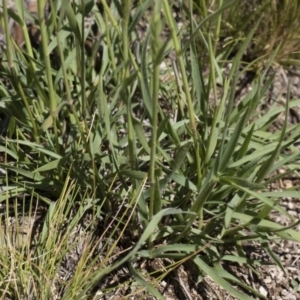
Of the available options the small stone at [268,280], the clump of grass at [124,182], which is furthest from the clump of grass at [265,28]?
the small stone at [268,280]

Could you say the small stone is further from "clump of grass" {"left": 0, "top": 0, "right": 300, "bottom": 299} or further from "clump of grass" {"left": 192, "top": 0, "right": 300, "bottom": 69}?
"clump of grass" {"left": 192, "top": 0, "right": 300, "bottom": 69}

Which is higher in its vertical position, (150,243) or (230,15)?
(230,15)

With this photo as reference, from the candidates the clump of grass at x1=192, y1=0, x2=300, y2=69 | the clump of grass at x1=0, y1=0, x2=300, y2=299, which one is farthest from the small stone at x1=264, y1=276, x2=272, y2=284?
the clump of grass at x1=192, y1=0, x2=300, y2=69

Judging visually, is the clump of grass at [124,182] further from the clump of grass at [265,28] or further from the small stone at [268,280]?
the clump of grass at [265,28]

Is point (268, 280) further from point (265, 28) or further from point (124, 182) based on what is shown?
point (265, 28)

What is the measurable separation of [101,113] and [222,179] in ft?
1.09

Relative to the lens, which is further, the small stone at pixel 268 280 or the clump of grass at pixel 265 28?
the clump of grass at pixel 265 28

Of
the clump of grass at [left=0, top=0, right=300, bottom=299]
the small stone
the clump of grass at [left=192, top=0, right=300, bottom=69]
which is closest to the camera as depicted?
the clump of grass at [left=0, top=0, right=300, bottom=299]

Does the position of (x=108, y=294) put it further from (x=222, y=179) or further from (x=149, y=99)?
(x=149, y=99)

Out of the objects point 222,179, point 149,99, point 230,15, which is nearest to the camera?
point 149,99

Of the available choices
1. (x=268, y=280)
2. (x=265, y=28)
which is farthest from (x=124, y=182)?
(x=265, y=28)

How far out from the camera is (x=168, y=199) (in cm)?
142

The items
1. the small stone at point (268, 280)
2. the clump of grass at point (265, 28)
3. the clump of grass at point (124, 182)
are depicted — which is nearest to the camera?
the clump of grass at point (124, 182)

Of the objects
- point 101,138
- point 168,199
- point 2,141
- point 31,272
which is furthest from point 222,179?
point 2,141
